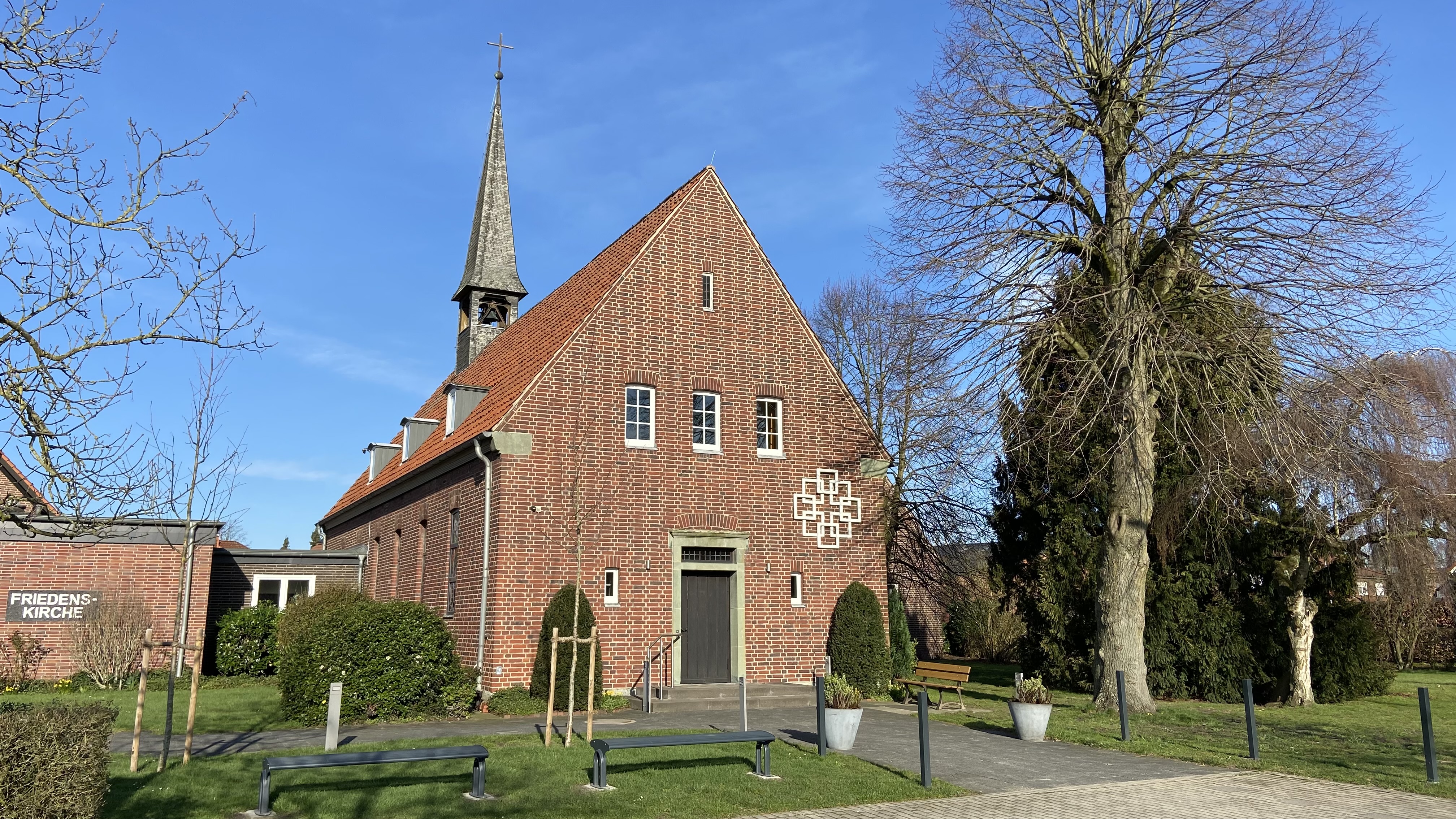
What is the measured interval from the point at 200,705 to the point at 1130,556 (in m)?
16.2

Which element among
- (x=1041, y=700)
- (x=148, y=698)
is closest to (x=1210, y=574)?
(x=1041, y=700)

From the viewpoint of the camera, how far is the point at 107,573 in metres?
21.7

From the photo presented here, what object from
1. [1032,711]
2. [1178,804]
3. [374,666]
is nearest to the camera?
[1178,804]

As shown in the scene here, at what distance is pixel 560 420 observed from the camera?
61.0 feet

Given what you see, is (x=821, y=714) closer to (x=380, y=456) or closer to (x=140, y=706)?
(x=140, y=706)

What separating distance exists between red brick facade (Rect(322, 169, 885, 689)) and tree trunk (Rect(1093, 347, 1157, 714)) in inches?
208

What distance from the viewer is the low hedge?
21.3 feet

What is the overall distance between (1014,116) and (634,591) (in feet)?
35.6

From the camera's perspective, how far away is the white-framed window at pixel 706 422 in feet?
65.3

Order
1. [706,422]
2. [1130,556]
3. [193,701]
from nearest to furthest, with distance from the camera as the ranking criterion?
[193,701], [1130,556], [706,422]

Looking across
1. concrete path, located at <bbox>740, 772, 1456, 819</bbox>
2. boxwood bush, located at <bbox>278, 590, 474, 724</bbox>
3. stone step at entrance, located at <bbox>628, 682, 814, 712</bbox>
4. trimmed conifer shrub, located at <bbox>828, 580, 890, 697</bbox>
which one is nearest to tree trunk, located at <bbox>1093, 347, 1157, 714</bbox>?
trimmed conifer shrub, located at <bbox>828, 580, 890, 697</bbox>

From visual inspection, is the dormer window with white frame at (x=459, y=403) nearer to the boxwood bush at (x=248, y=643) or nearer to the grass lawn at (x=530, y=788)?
the boxwood bush at (x=248, y=643)

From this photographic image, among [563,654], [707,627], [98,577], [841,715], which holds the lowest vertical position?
[841,715]

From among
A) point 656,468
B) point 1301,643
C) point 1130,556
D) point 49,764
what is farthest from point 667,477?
point 49,764
